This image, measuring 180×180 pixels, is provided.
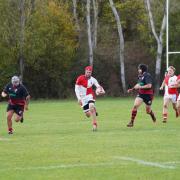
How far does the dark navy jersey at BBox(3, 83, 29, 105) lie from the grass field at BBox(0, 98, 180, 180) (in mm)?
934

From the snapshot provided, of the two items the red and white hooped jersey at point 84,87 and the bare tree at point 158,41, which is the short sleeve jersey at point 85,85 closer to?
the red and white hooped jersey at point 84,87

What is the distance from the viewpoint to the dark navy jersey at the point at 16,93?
18.8m

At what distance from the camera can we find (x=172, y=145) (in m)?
14.2

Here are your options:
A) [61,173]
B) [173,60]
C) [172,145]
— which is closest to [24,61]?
[173,60]

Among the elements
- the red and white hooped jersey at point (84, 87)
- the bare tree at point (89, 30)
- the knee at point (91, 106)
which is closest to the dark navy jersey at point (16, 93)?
the red and white hooped jersey at point (84, 87)

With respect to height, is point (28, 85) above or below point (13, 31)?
below

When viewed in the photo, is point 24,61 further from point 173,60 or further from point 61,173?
point 61,173

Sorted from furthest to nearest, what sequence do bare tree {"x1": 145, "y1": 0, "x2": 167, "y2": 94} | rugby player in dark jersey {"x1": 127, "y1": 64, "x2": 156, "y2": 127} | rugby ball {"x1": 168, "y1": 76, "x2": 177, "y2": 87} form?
bare tree {"x1": 145, "y1": 0, "x2": 167, "y2": 94}, rugby ball {"x1": 168, "y1": 76, "x2": 177, "y2": 87}, rugby player in dark jersey {"x1": 127, "y1": 64, "x2": 156, "y2": 127}

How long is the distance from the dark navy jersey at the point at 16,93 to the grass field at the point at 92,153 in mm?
934

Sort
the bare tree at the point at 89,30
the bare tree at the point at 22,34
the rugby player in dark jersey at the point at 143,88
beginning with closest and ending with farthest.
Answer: the rugby player in dark jersey at the point at 143,88 < the bare tree at the point at 22,34 < the bare tree at the point at 89,30

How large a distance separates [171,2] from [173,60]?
4.32 meters

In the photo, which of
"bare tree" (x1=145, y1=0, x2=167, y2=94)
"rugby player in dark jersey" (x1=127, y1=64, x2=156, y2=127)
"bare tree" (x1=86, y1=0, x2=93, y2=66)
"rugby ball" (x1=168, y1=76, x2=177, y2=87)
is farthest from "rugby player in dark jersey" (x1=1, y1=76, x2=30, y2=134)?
"bare tree" (x1=86, y1=0, x2=93, y2=66)

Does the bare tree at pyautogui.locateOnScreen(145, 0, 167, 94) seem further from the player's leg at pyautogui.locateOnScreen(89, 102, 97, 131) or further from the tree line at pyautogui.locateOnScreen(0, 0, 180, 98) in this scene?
the player's leg at pyautogui.locateOnScreen(89, 102, 97, 131)

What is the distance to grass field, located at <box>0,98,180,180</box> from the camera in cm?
1038
